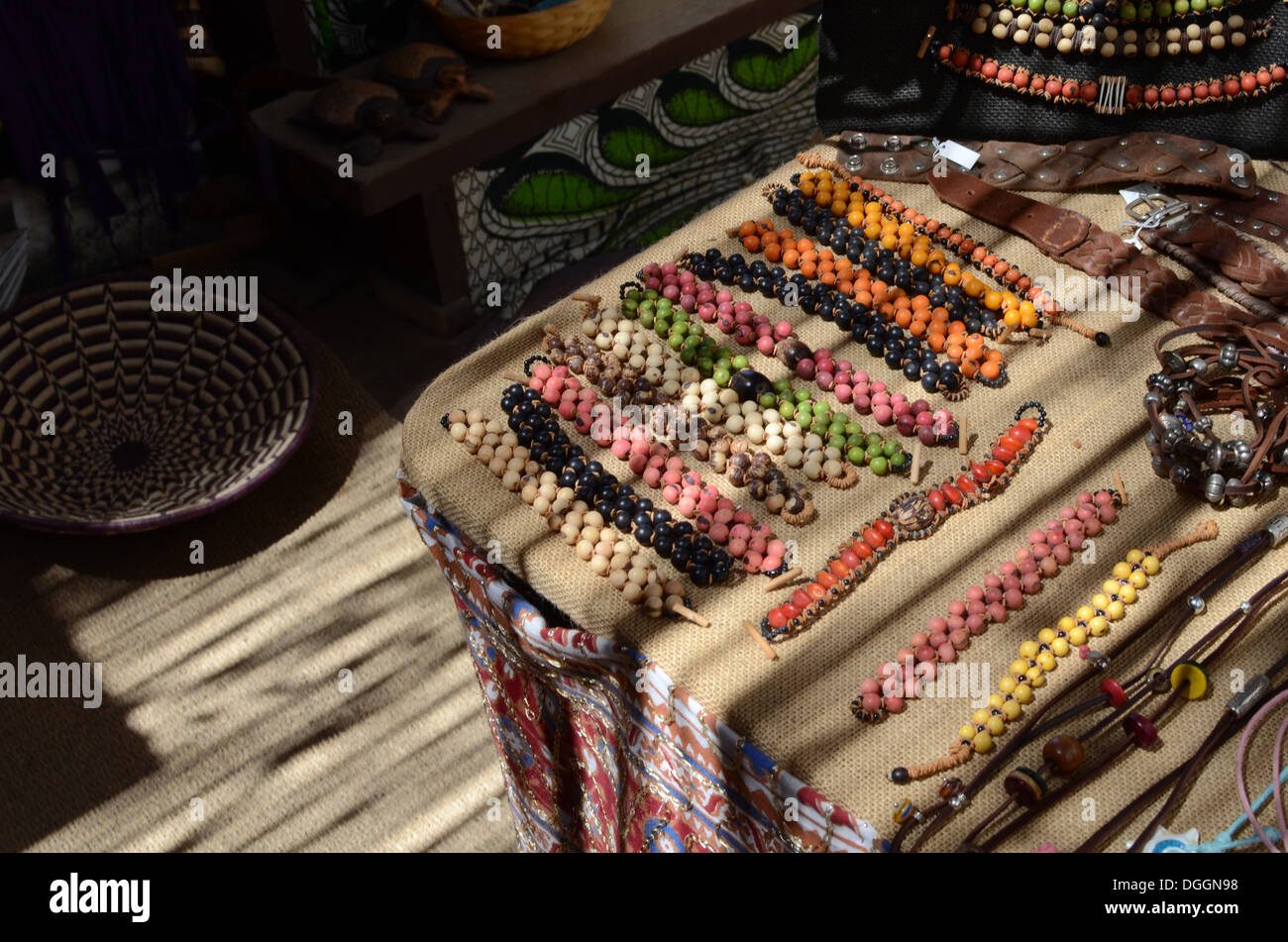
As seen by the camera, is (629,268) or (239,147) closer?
(629,268)

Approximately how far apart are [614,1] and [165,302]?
133cm

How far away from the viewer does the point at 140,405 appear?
8.56 feet

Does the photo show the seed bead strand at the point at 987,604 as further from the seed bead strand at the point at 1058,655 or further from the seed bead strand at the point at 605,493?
the seed bead strand at the point at 605,493

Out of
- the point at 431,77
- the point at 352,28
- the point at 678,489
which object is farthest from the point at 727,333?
the point at 352,28

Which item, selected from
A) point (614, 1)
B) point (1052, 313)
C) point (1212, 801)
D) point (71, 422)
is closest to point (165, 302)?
point (71, 422)

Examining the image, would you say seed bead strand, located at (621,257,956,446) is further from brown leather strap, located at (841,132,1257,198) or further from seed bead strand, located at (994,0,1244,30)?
seed bead strand, located at (994,0,1244,30)

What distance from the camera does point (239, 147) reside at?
318 cm

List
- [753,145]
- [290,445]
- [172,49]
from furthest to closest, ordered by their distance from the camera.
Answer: [753,145] < [172,49] < [290,445]

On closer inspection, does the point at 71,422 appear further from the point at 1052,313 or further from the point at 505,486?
the point at 1052,313

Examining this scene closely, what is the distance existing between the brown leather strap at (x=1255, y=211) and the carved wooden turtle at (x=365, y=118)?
1.57m

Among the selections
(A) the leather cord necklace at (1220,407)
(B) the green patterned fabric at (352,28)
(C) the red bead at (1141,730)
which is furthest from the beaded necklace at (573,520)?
(B) the green patterned fabric at (352,28)

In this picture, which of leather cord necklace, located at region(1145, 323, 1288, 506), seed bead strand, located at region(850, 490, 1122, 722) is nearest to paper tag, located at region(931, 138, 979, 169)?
leather cord necklace, located at region(1145, 323, 1288, 506)

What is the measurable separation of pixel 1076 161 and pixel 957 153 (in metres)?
0.18

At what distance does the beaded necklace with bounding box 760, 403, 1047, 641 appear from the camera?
4.31 feet
